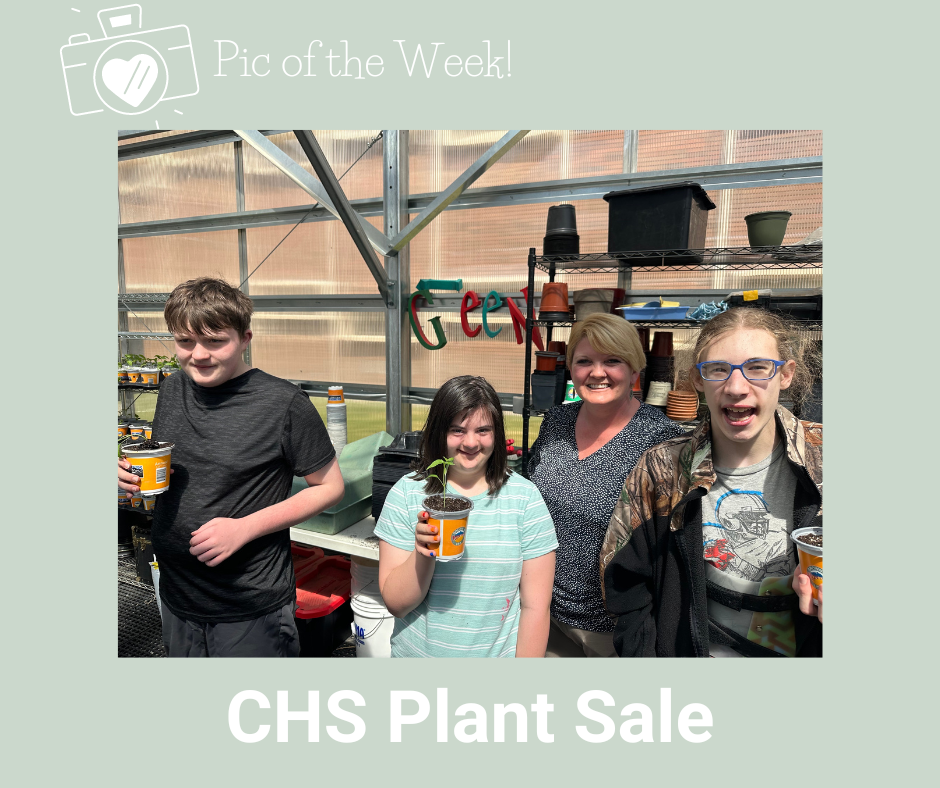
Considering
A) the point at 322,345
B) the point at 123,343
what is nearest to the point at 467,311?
the point at 322,345

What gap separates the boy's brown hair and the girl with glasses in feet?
3.51

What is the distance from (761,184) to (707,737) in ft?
8.15

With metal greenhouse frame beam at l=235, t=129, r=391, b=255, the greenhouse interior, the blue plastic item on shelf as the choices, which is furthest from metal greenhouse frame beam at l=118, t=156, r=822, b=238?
the blue plastic item on shelf

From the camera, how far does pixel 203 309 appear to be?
1179mm

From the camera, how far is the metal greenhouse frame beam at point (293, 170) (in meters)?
1.98

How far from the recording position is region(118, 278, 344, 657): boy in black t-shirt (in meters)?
1.22

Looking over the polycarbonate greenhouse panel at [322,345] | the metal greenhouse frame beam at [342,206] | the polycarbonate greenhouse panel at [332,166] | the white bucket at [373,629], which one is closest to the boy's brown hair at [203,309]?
the metal greenhouse frame beam at [342,206]

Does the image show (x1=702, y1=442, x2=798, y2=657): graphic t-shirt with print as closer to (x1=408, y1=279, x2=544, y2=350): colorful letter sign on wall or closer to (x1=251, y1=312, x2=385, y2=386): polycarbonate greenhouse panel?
(x1=408, y1=279, x2=544, y2=350): colorful letter sign on wall

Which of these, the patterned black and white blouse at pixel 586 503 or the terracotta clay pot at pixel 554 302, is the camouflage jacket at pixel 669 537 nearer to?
the patterned black and white blouse at pixel 586 503

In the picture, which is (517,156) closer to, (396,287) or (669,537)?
(396,287)

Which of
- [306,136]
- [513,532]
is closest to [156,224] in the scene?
[306,136]

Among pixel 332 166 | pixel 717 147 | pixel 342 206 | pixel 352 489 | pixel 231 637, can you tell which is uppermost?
pixel 332 166

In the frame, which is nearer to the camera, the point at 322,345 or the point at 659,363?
the point at 659,363

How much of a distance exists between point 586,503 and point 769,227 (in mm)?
1498
